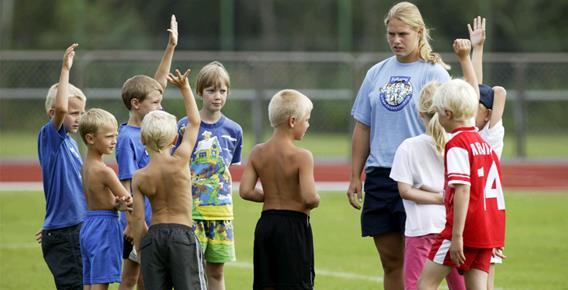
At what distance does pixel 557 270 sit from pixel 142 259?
4.73 m

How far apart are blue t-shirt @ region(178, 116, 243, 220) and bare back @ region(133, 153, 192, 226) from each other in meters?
0.86

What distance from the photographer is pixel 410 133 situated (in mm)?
6754

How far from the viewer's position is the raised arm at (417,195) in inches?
247

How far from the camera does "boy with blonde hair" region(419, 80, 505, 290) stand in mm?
5777

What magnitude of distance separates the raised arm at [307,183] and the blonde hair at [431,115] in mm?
701

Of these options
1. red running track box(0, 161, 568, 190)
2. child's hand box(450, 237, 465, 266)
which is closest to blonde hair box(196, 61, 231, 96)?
child's hand box(450, 237, 465, 266)

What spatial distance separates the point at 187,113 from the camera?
6375 millimetres

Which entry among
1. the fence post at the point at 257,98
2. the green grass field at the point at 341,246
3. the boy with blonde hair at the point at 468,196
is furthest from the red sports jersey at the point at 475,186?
the fence post at the point at 257,98

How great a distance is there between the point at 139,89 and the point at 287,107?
1.14 metres

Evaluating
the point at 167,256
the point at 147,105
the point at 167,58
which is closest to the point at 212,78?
the point at 167,58

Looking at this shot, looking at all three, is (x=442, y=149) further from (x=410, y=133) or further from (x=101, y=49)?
(x=101, y=49)

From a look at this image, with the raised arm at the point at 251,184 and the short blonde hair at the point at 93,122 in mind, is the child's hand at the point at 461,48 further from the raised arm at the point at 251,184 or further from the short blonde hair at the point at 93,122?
the short blonde hair at the point at 93,122

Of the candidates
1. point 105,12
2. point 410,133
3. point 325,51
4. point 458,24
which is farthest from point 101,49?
point 410,133

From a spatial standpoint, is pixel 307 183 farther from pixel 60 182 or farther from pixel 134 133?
pixel 60 182
